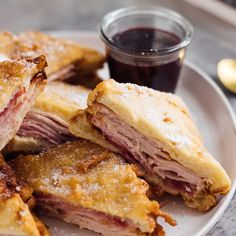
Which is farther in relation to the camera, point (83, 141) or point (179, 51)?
point (179, 51)

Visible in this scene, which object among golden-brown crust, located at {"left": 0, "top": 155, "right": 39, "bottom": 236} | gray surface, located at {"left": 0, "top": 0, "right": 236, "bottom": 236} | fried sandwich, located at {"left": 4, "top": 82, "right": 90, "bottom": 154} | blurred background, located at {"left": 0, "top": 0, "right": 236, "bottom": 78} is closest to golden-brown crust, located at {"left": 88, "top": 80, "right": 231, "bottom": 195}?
fried sandwich, located at {"left": 4, "top": 82, "right": 90, "bottom": 154}

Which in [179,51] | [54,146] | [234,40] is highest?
[179,51]

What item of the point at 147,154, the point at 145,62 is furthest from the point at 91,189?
the point at 145,62

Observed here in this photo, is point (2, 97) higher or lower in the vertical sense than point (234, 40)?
higher

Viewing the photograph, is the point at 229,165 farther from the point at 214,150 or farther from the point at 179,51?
the point at 179,51

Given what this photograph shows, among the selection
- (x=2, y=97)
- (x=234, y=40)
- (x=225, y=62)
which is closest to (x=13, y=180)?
(x=2, y=97)

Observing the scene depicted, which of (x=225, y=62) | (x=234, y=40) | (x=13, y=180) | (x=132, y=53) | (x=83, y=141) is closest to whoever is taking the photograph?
(x=13, y=180)
